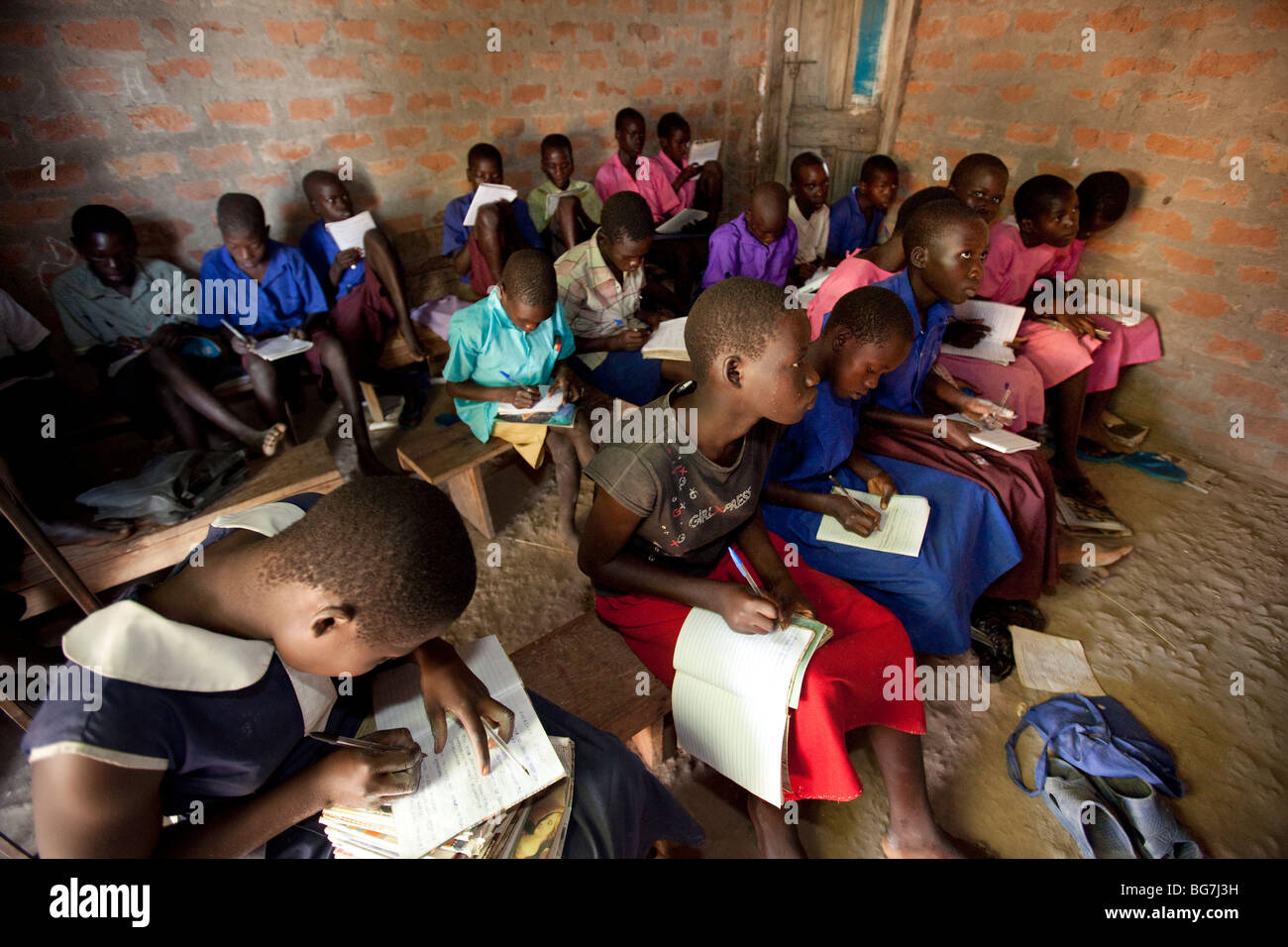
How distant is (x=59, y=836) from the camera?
85 cm

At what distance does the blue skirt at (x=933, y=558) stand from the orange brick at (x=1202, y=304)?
7.44ft

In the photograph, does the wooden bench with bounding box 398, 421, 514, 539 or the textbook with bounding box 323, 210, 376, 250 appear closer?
the wooden bench with bounding box 398, 421, 514, 539

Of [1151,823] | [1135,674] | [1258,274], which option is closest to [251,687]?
[1151,823]

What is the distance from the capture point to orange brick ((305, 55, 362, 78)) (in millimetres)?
3463

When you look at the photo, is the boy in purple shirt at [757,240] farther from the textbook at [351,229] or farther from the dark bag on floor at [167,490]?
the dark bag on floor at [167,490]

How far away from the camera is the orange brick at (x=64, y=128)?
282cm

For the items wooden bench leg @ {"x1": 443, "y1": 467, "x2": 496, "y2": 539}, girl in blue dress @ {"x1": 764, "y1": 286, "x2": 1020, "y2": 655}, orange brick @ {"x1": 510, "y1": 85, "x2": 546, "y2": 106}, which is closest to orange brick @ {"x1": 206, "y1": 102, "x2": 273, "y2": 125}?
orange brick @ {"x1": 510, "y1": 85, "x2": 546, "y2": 106}

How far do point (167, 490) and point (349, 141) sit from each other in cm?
256

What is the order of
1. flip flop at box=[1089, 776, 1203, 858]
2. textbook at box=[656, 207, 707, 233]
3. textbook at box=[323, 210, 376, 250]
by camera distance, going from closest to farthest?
flip flop at box=[1089, 776, 1203, 858] < textbook at box=[323, 210, 376, 250] < textbook at box=[656, 207, 707, 233]

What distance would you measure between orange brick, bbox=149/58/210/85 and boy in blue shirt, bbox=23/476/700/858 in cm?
317

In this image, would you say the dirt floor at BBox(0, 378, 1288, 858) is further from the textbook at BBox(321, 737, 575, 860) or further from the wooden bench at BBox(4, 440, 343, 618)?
the textbook at BBox(321, 737, 575, 860)

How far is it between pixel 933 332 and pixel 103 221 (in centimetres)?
369

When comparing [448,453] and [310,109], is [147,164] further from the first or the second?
[448,453]

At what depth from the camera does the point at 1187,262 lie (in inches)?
129
